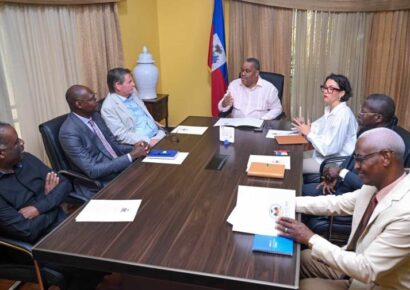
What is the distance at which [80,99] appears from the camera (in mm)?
2324

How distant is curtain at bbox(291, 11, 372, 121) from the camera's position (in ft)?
12.9

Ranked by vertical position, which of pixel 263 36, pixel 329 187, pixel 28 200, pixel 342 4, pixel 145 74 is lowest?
pixel 329 187

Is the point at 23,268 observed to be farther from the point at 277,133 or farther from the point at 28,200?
the point at 277,133

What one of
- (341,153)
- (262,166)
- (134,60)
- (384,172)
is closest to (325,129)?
(341,153)

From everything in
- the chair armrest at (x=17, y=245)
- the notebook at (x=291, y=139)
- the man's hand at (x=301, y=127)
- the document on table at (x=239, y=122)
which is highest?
the man's hand at (x=301, y=127)

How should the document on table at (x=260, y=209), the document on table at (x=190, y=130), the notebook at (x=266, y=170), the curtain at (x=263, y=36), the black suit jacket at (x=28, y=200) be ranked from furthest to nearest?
1. the curtain at (x=263, y=36)
2. the document on table at (x=190, y=130)
3. the notebook at (x=266, y=170)
4. the black suit jacket at (x=28, y=200)
5. the document on table at (x=260, y=209)

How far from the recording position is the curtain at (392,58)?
12.3ft

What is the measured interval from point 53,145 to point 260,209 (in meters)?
1.41

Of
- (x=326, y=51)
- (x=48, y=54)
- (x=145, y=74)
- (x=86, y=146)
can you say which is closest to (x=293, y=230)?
(x=86, y=146)

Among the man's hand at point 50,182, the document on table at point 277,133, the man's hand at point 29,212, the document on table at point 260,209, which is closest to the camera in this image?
the document on table at point 260,209

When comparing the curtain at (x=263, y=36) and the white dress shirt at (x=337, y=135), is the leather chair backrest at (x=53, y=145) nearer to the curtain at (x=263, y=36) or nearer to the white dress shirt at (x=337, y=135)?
the white dress shirt at (x=337, y=135)

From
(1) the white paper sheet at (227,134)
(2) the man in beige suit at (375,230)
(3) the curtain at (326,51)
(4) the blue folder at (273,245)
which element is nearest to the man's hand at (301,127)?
(1) the white paper sheet at (227,134)

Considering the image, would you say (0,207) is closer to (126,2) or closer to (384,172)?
(384,172)

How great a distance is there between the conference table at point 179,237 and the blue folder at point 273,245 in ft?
0.06
